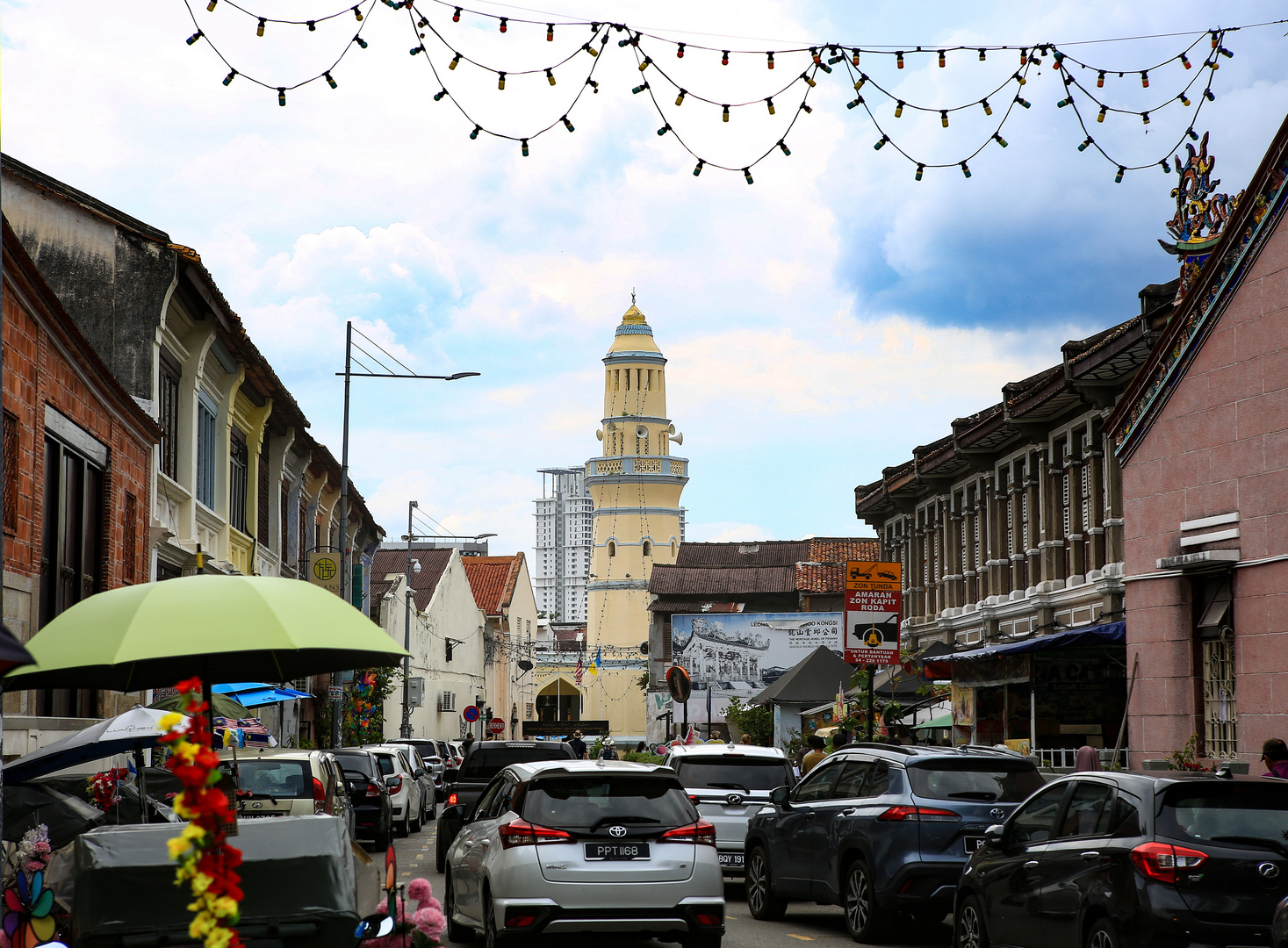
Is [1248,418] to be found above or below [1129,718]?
above

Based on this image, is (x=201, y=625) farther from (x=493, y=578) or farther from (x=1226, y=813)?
(x=493, y=578)

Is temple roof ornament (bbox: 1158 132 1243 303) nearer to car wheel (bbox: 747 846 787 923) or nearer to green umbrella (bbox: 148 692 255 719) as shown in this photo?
car wheel (bbox: 747 846 787 923)

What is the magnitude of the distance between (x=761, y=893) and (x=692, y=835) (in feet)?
13.0

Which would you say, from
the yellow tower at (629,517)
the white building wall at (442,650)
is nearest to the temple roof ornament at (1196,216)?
the white building wall at (442,650)

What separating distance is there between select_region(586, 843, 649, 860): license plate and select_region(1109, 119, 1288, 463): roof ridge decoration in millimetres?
10906

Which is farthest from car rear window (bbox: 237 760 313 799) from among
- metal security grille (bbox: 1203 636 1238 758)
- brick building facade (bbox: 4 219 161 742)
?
metal security grille (bbox: 1203 636 1238 758)

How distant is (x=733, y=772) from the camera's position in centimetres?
1812

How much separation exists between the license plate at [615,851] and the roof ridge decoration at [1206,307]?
10.9 meters

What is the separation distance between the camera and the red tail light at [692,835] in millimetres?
11602

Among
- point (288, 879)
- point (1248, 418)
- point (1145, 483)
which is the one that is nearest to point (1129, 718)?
point (1145, 483)

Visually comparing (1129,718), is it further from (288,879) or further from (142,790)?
(288,879)

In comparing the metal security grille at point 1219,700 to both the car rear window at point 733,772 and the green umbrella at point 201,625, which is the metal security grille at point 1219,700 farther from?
the green umbrella at point 201,625

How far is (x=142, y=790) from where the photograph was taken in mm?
11141

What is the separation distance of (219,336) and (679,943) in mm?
16384
